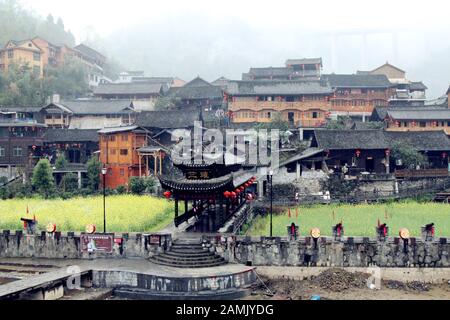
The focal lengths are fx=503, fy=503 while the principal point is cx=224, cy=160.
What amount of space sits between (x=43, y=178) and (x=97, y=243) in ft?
68.5

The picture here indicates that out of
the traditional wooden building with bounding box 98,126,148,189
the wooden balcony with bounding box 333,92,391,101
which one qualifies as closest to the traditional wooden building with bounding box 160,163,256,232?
the traditional wooden building with bounding box 98,126,148,189

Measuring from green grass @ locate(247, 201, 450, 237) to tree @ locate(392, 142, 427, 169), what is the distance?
22.2ft

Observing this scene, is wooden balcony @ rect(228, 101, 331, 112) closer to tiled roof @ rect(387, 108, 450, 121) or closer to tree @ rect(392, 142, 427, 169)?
tiled roof @ rect(387, 108, 450, 121)

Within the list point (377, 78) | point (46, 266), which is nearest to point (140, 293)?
point (46, 266)

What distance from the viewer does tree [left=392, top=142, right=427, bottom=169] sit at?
164 feet

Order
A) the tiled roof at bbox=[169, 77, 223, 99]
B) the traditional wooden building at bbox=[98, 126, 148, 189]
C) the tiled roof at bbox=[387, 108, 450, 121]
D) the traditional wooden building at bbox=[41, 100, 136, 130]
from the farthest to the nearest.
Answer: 1. the tiled roof at bbox=[169, 77, 223, 99]
2. the traditional wooden building at bbox=[41, 100, 136, 130]
3. the tiled roof at bbox=[387, 108, 450, 121]
4. the traditional wooden building at bbox=[98, 126, 148, 189]

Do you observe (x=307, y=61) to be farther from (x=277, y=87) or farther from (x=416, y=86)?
(x=277, y=87)

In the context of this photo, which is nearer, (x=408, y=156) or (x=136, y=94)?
(x=408, y=156)

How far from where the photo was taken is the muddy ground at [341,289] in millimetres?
26438

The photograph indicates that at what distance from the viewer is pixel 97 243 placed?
3094 centimetres

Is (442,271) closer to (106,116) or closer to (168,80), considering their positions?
(106,116)

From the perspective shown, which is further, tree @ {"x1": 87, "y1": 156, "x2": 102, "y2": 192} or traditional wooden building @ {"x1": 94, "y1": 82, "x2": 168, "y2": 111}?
traditional wooden building @ {"x1": 94, "y1": 82, "x2": 168, "y2": 111}

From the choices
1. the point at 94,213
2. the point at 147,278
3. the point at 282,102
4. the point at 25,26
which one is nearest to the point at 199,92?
the point at 282,102

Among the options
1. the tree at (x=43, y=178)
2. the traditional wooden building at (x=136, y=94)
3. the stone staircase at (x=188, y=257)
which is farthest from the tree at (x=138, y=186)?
the traditional wooden building at (x=136, y=94)
